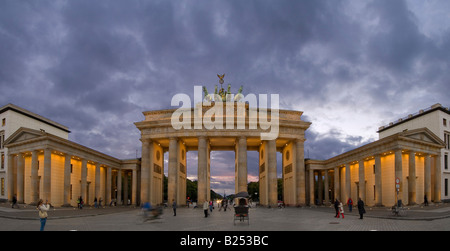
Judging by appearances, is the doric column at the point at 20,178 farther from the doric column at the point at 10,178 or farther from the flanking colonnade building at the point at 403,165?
the flanking colonnade building at the point at 403,165

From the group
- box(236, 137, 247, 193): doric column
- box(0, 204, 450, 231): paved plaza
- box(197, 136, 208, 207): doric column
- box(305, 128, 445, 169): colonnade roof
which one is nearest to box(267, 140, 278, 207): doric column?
box(236, 137, 247, 193): doric column

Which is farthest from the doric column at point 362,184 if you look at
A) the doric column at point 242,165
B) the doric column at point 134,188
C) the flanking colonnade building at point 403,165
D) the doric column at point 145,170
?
the doric column at point 134,188

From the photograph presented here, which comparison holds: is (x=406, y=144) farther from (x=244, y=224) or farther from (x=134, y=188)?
(x=134, y=188)

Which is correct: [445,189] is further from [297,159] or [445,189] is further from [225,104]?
[225,104]

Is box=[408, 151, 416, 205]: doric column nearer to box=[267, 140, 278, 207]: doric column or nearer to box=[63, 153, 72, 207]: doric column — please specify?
box=[267, 140, 278, 207]: doric column

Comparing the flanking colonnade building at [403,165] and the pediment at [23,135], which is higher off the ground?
the pediment at [23,135]

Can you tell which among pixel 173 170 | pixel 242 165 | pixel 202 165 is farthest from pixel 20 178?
pixel 242 165

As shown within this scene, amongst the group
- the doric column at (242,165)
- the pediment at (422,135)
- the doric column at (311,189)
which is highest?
the pediment at (422,135)

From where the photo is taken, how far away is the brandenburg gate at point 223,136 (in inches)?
2260

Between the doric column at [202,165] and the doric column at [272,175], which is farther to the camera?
the doric column at [272,175]

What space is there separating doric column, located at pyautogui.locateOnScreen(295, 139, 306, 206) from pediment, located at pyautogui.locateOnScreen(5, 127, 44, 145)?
3768cm

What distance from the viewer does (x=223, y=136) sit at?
58.0m

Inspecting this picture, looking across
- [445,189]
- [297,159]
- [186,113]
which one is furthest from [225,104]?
[445,189]

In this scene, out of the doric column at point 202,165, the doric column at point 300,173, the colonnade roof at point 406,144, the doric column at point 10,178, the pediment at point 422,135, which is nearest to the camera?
the colonnade roof at point 406,144
